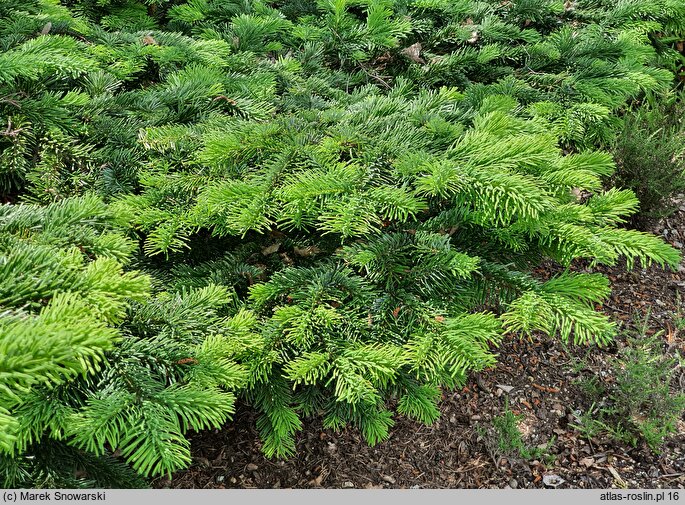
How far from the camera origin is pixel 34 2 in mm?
2031

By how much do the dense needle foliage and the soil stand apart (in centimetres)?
25

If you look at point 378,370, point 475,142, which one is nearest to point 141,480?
point 378,370

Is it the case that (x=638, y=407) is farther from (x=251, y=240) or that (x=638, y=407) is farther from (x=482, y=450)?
(x=251, y=240)

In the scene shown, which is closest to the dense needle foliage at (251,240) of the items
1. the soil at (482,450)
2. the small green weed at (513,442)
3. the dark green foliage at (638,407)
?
the soil at (482,450)

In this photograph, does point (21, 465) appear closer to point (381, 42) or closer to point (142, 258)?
point (142, 258)

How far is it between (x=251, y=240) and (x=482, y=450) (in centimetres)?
119

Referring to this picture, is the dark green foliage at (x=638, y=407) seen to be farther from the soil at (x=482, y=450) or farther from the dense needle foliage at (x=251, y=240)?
the dense needle foliage at (x=251, y=240)

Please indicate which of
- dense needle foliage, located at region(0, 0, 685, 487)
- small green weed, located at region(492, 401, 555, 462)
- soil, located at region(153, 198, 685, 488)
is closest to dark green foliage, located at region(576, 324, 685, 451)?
soil, located at region(153, 198, 685, 488)

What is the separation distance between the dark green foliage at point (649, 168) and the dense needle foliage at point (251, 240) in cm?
67

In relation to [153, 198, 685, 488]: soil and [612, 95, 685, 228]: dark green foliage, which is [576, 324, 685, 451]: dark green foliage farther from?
[612, 95, 685, 228]: dark green foliage

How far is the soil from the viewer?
1.86 meters

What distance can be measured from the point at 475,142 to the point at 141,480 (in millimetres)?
1159

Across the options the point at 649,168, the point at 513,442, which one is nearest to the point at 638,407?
the point at 513,442

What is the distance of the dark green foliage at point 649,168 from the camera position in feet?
8.57
